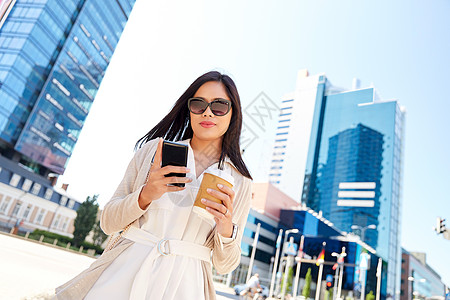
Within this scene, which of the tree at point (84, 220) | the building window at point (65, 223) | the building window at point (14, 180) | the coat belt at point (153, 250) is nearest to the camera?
the coat belt at point (153, 250)

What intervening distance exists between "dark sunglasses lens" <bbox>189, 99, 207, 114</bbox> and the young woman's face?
0.02 meters

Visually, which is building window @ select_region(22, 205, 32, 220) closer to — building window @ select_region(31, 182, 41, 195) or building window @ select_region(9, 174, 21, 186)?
building window @ select_region(31, 182, 41, 195)

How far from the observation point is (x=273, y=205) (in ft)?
201

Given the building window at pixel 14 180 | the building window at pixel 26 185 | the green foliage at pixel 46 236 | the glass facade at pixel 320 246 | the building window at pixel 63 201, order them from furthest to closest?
the glass facade at pixel 320 246
the building window at pixel 63 201
the building window at pixel 26 185
the building window at pixel 14 180
the green foliage at pixel 46 236

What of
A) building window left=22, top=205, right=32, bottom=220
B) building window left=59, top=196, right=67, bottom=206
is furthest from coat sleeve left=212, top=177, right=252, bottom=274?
building window left=59, top=196, right=67, bottom=206

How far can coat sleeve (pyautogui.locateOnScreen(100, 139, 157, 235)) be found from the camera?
4.44 ft

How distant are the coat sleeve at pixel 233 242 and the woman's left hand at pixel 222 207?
0.07 metres

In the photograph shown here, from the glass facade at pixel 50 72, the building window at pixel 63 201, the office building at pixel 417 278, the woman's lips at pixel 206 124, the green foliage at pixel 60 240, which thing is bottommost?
the green foliage at pixel 60 240

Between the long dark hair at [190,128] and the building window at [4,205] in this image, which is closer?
the long dark hair at [190,128]

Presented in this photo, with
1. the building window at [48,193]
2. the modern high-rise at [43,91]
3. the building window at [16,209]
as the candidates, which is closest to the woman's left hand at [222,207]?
the modern high-rise at [43,91]

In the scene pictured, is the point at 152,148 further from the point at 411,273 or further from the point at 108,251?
the point at 411,273

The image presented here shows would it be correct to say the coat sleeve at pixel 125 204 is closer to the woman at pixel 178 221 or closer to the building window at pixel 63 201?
the woman at pixel 178 221

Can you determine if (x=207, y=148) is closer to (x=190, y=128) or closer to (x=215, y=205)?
(x=190, y=128)

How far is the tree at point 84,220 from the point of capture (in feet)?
105
